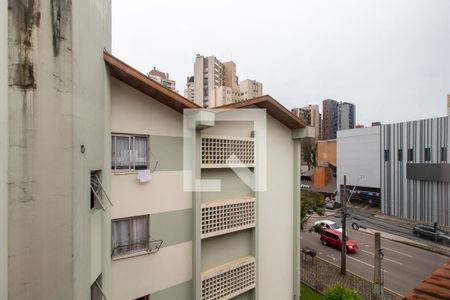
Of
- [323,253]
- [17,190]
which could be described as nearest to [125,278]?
[17,190]

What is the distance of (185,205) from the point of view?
6.27 metres

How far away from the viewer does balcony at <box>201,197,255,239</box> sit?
649 cm

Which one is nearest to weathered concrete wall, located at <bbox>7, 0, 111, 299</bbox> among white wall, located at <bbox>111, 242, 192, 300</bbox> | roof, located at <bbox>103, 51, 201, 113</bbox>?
roof, located at <bbox>103, 51, 201, 113</bbox>

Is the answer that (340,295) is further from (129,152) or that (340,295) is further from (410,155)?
(410,155)

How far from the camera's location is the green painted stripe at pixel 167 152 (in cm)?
578

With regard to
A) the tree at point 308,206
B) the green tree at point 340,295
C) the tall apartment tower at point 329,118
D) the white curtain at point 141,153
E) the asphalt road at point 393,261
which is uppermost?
the tall apartment tower at point 329,118

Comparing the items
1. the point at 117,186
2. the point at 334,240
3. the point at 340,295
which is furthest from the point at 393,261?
the point at 117,186

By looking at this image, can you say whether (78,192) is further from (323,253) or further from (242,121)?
(323,253)

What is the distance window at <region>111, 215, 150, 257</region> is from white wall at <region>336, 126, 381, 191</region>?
3119cm

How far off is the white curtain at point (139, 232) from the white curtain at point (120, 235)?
4.4 inches

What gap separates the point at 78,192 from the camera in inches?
133

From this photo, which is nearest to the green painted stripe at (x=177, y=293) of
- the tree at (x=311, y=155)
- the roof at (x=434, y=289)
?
the roof at (x=434, y=289)

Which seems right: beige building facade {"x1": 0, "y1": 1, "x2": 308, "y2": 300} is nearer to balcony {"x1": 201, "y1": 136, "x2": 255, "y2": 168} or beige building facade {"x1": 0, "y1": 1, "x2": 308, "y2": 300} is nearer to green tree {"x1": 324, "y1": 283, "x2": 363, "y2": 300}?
balcony {"x1": 201, "y1": 136, "x2": 255, "y2": 168}

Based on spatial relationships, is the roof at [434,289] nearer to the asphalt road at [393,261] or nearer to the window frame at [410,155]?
the asphalt road at [393,261]
